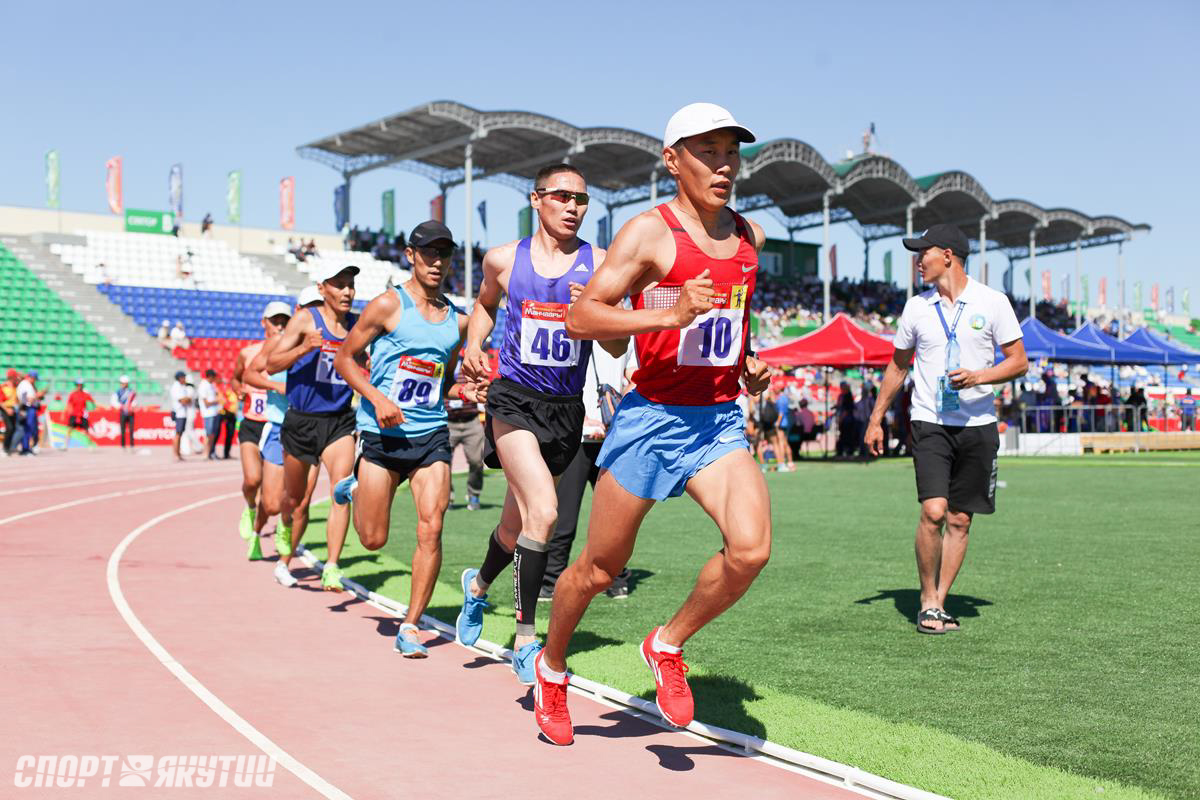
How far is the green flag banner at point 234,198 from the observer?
6125 cm

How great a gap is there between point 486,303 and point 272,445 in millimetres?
4696

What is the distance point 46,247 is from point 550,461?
4895 centimetres

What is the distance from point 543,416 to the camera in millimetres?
5965

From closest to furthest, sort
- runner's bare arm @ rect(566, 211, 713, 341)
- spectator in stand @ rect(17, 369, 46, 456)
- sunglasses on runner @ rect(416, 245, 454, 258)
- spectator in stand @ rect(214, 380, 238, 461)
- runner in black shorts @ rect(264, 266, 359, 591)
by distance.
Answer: runner's bare arm @ rect(566, 211, 713, 341) → sunglasses on runner @ rect(416, 245, 454, 258) → runner in black shorts @ rect(264, 266, 359, 591) → spectator in stand @ rect(214, 380, 238, 461) → spectator in stand @ rect(17, 369, 46, 456)

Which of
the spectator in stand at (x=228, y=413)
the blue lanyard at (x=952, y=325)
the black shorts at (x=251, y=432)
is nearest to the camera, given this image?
the blue lanyard at (x=952, y=325)

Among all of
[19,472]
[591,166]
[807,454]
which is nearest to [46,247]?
[591,166]

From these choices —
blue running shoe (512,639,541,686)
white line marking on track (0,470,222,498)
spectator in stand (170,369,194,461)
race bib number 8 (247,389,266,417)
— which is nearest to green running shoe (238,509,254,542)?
race bib number 8 (247,389,266,417)

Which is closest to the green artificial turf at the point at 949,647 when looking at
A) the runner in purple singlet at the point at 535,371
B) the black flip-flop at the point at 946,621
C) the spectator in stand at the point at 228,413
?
the black flip-flop at the point at 946,621

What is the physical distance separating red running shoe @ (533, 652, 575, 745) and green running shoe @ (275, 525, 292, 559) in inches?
207

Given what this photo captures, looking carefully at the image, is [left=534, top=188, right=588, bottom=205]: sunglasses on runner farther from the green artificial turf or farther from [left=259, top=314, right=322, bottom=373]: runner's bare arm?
[left=259, top=314, right=322, bottom=373]: runner's bare arm

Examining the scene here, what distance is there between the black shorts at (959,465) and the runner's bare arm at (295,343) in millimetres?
4366

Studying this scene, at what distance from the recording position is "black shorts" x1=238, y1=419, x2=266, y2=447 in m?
11.4

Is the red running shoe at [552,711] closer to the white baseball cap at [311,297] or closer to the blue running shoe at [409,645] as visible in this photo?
the blue running shoe at [409,645]

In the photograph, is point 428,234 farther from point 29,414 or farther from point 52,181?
point 52,181
